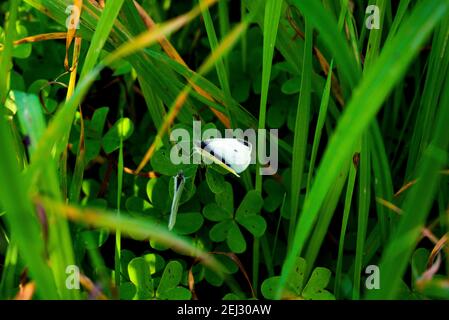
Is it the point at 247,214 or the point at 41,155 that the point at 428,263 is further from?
the point at 41,155

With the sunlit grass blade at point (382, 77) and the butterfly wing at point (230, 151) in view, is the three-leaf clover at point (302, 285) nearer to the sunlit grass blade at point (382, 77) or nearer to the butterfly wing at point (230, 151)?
the butterfly wing at point (230, 151)

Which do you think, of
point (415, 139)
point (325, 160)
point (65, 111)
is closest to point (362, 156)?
point (415, 139)

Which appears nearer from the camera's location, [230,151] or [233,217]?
[230,151]

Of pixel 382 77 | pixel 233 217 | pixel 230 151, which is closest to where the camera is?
pixel 382 77

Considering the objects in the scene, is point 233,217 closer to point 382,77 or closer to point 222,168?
point 222,168

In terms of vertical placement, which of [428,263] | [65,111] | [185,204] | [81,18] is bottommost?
[428,263]

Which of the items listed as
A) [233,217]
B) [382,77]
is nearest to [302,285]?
[233,217]

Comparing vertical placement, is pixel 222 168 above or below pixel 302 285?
above

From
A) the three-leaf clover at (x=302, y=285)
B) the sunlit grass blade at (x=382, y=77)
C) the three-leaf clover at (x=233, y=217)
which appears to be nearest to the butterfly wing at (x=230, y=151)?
the three-leaf clover at (x=233, y=217)
